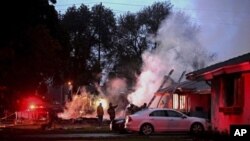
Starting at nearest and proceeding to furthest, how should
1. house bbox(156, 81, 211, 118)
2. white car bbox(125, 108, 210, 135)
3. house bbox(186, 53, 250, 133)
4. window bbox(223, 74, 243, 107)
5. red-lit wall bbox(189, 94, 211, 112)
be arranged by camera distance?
1. house bbox(186, 53, 250, 133)
2. window bbox(223, 74, 243, 107)
3. white car bbox(125, 108, 210, 135)
4. house bbox(156, 81, 211, 118)
5. red-lit wall bbox(189, 94, 211, 112)

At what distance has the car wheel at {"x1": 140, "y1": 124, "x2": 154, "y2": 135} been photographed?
3603 centimetres

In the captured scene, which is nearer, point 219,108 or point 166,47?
point 219,108

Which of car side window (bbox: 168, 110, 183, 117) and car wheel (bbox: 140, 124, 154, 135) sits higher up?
car side window (bbox: 168, 110, 183, 117)

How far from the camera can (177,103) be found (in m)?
56.9

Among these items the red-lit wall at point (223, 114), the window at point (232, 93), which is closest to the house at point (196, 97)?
the red-lit wall at point (223, 114)

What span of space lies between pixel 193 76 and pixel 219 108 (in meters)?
3.05

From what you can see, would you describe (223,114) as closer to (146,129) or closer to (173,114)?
(173,114)

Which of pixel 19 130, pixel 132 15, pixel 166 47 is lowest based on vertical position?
pixel 19 130

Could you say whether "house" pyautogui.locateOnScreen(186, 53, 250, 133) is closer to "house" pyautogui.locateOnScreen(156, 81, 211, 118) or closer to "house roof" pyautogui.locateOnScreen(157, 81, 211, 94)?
"house" pyautogui.locateOnScreen(156, 81, 211, 118)

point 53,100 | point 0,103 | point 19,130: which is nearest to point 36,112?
point 19,130

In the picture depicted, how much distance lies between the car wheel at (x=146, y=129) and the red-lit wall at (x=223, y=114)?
5.58m

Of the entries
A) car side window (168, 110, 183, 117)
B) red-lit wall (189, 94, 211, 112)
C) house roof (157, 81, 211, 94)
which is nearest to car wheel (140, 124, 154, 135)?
car side window (168, 110, 183, 117)

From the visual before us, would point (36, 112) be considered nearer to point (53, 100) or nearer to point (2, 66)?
point (2, 66)

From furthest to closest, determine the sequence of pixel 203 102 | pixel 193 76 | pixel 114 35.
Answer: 1. pixel 114 35
2. pixel 203 102
3. pixel 193 76
